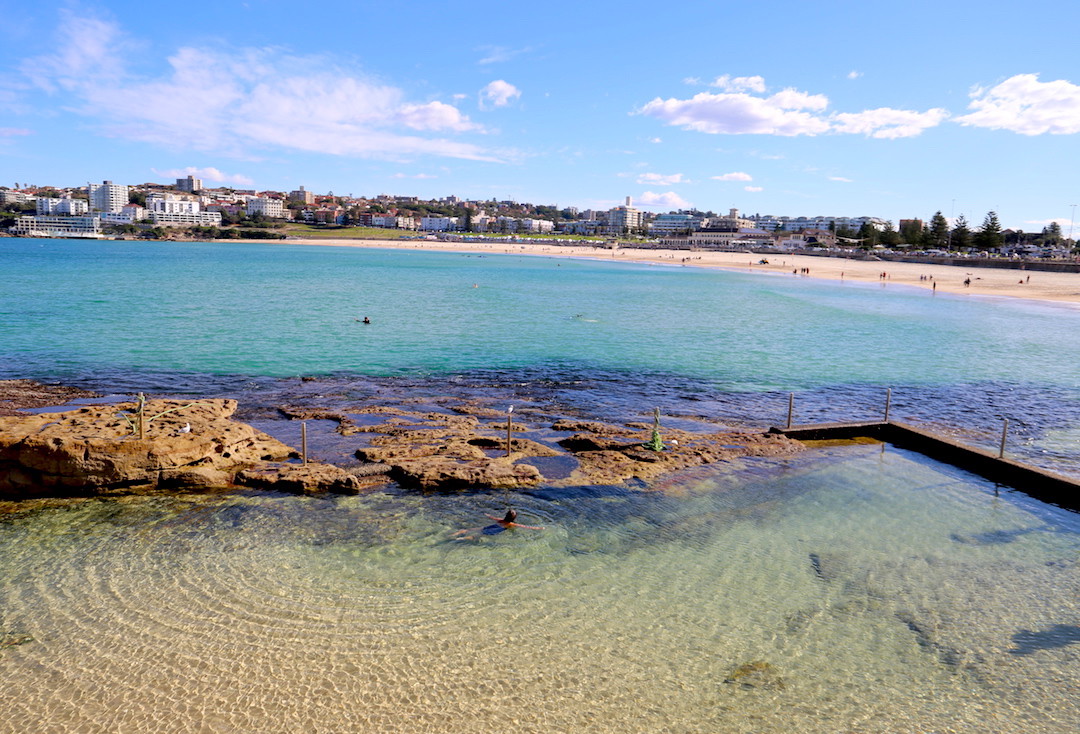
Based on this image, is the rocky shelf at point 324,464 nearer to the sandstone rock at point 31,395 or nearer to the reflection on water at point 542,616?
the sandstone rock at point 31,395

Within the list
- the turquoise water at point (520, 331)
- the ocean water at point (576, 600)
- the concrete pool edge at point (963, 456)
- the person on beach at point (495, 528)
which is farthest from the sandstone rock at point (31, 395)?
the concrete pool edge at point (963, 456)

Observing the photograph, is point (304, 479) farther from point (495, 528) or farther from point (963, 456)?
point (963, 456)

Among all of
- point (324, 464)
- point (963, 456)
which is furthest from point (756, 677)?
Answer: point (963, 456)

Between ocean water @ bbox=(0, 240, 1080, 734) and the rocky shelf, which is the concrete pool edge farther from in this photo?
the rocky shelf

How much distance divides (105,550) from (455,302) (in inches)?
1838

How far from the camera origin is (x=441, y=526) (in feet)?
40.1

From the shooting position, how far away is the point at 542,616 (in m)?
9.48

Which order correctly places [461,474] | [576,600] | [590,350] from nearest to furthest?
→ [576,600] → [461,474] → [590,350]

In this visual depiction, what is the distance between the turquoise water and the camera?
29.2 m

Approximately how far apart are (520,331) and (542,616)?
31.4 m

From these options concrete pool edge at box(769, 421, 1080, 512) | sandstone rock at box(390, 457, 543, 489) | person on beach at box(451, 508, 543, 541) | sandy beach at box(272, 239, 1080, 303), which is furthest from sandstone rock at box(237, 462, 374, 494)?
sandy beach at box(272, 239, 1080, 303)

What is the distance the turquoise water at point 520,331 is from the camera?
29203mm

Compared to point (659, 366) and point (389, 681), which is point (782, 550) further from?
point (659, 366)

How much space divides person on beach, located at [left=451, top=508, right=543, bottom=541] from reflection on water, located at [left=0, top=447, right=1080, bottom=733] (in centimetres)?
24
